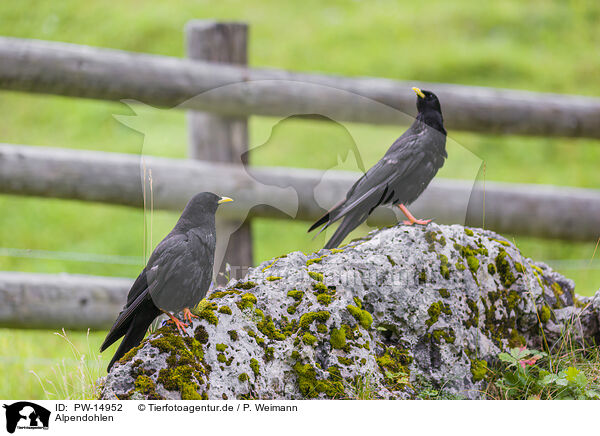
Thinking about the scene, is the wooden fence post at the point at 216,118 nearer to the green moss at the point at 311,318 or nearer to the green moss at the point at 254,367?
the green moss at the point at 311,318

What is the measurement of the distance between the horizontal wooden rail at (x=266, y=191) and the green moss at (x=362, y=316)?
326 mm

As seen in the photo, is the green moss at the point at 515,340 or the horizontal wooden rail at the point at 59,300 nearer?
the green moss at the point at 515,340

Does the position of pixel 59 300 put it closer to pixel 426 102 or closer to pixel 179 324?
pixel 179 324

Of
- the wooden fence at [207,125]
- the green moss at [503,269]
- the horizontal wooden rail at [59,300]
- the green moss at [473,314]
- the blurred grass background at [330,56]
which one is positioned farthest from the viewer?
the blurred grass background at [330,56]

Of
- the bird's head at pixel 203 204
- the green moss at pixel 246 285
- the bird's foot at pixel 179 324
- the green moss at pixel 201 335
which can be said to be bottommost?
the green moss at pixel 201 335

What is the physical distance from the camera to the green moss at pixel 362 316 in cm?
165

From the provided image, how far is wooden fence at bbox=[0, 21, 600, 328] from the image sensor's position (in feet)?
10.2

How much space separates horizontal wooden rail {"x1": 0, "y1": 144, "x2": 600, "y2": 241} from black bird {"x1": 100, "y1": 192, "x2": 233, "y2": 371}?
0.30 m

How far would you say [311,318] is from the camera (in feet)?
5.26

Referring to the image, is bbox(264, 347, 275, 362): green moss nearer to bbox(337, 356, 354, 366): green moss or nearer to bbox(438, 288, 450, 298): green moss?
bbox(337, 356, 354, 366): green moss

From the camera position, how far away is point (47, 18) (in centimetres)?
626

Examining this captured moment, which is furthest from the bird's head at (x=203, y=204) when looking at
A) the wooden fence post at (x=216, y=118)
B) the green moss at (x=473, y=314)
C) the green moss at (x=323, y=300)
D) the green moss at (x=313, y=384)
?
the wooden fence post at (x=216, y=118)

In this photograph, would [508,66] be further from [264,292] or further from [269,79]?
[264,292]
